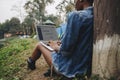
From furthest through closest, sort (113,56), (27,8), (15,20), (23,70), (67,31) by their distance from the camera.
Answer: (15,20) < (27,8) < (23,70) < (67,31) < (113,56)

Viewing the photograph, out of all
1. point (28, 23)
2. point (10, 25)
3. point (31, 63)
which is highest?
point (31, 63)

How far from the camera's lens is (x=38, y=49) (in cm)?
524

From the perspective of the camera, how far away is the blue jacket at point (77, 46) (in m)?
3.97

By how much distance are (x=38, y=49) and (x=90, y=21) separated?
1496 millimetres

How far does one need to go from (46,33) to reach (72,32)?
4.88 ft

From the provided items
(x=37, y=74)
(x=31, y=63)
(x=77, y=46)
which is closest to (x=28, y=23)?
(x=37, y=74)

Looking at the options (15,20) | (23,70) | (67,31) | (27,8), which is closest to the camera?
(67,31)

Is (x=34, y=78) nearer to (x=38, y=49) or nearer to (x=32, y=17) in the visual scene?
(x=38, y=49)

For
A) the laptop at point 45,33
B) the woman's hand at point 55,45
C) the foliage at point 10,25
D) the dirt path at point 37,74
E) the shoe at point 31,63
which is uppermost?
the laptop at point 45,33

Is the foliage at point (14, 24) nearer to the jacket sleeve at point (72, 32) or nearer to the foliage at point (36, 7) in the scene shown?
the foliage at point (36, 7)

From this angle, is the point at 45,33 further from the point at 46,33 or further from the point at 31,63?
the point at 31,63

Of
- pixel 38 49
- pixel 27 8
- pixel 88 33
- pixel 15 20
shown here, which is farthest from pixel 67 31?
pixel 15 20

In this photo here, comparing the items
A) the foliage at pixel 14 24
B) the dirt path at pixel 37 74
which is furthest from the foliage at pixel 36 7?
the dirt path at pixel 37 74

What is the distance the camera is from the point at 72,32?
3957 millimetres
